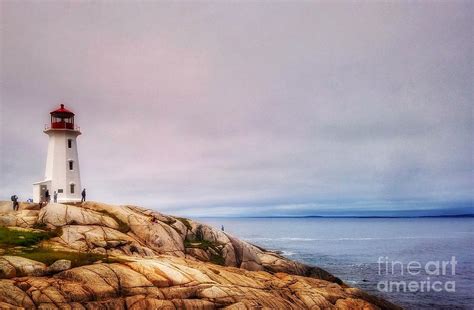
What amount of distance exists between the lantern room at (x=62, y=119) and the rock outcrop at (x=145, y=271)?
11911mm

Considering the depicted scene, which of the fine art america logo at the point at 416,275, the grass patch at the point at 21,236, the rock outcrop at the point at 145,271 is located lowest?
the fine art america logo at the point at 416,275

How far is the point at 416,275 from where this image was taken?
68.4 metres

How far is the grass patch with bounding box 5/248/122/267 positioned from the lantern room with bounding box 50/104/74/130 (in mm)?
24075

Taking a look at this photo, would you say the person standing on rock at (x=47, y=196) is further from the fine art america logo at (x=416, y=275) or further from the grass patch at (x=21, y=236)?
the fine art america logo at (x=416, y=275)

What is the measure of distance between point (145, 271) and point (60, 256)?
6.05 metres

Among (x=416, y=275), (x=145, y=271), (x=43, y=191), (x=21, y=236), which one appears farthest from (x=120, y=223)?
(x=416, y=275)

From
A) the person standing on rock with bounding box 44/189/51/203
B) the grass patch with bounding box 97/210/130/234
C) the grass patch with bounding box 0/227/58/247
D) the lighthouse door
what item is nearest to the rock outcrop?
the grass patch with bounding box 97/210/130/234

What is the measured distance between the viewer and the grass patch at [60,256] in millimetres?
27188

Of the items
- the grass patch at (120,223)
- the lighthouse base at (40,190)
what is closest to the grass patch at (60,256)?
the grass patch at (120,223)

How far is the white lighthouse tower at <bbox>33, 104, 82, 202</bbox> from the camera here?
49281mm

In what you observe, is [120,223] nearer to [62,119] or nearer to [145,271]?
[145,271]

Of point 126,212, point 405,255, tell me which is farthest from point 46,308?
point 405,255

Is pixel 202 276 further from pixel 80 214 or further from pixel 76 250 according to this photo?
pixel 80 214

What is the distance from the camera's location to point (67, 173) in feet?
164
